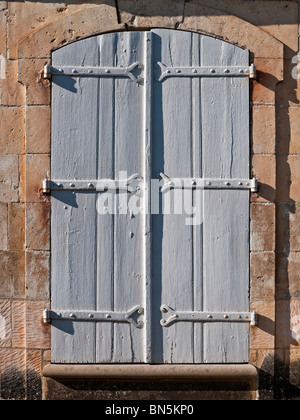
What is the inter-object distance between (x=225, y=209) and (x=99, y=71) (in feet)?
4.16

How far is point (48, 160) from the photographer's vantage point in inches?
190

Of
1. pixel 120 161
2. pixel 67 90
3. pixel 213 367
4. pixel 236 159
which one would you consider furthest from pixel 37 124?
pixel 213 367

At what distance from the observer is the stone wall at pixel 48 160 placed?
4.80 metres

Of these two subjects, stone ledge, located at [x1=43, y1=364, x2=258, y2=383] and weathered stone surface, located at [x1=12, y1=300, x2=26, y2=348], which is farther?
weathered stone surface, located at [x1=12, y1=300, x2=26, y2=348]

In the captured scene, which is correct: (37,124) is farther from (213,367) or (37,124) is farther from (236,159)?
(213,367)

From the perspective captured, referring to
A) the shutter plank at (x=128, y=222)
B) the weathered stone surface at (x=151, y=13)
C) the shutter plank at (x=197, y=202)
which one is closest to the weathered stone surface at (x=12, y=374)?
the shutter plank at (x=128, y=222)

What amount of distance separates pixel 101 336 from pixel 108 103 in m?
1.57

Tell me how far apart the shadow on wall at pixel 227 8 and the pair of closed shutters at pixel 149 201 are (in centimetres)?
17

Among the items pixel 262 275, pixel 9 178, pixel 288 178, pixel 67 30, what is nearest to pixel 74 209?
pixel 9 178

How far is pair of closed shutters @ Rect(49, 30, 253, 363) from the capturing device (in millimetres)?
4777

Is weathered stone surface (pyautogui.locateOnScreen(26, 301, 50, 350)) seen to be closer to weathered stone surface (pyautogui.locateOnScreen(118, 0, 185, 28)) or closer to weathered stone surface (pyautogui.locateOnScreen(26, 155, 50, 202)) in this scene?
weathered stone surface (pyautogui.locateOnScreen(26, 155, 50, 202))

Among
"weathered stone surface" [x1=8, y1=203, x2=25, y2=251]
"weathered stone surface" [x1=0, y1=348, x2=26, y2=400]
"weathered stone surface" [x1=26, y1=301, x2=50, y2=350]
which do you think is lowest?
"weathered stone surface" [x1=0, y1=348, x2=26, y2=400]

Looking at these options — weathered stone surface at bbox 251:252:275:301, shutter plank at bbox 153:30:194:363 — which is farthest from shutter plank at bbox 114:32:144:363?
weathered stone surface at bbox 251:252:275:301

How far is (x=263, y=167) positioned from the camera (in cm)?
484
